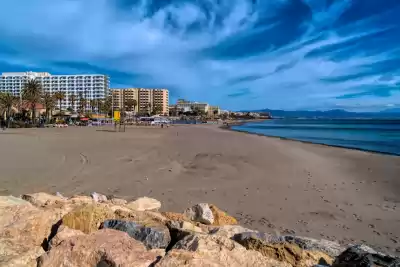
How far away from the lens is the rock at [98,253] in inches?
112

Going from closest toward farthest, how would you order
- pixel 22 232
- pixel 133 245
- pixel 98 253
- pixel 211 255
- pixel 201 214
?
1. pixel 211 255
2. pixel 98 253
3. pixel 133 245
4. pixel 22 232
5. pixel 201 214

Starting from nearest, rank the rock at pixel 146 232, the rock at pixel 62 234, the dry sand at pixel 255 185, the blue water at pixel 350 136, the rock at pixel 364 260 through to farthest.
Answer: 1. the rock at pixel 364 260
2. the rock at pixel 62 234
3. the rock at pixel 146 232
4. the dry sand at pixel 255 185
5. the blue water at pixel 350 136

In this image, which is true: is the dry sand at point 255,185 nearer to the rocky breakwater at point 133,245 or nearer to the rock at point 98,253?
the rocky breakwater at point 133,245

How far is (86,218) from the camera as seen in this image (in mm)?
3842

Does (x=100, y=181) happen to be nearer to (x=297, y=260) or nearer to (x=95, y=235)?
(x=95, y=235)

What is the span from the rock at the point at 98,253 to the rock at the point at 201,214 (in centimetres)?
193

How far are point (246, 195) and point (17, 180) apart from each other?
7.20m

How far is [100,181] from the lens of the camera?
979 cm

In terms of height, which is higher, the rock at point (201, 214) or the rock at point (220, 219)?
the rock at point (201, 214)

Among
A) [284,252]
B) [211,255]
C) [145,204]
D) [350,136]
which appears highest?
[211,255]

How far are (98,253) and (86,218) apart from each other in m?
1.03

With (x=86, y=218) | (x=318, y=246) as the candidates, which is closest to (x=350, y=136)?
(x=318, y=246)

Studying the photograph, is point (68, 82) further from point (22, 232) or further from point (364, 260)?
Answer: point (364, 260)

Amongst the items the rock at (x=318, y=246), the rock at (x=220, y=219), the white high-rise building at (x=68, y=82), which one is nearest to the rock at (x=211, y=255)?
the rock at (x=318, y=246)
